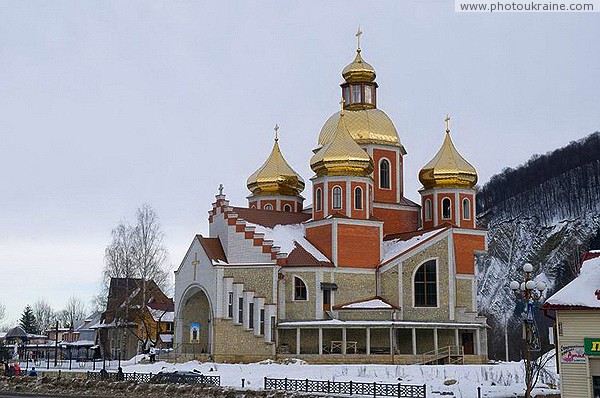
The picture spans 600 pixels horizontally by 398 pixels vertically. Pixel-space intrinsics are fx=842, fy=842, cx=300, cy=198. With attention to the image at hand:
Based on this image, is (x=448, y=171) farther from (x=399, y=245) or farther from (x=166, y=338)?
(x=166, y=338)

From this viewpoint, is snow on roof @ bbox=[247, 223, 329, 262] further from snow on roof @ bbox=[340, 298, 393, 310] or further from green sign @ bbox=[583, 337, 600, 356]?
green sign @ bbox=[583, 337, 600, 356]

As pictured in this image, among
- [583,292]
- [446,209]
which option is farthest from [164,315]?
[583,292]

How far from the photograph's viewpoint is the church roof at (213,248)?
4126cm

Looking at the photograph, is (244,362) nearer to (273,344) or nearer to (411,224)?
(273,344)

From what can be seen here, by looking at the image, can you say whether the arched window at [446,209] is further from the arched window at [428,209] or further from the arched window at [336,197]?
the arched window at [336,197]

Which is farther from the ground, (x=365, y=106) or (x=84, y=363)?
(x=365, y=106)

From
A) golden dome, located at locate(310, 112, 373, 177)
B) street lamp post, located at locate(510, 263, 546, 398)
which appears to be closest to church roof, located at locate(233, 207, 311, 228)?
golden dome, located at locate(310, 112, 373, 177)

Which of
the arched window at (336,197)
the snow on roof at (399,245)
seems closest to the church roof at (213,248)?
the arched window at (336,197)

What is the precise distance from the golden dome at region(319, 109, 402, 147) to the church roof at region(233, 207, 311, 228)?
5122 mm

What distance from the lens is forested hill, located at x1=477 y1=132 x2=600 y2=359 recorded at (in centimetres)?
9512

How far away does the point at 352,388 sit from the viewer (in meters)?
25.0

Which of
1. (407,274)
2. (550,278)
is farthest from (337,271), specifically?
(550,278)

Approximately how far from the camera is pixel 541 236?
A: 106 metres

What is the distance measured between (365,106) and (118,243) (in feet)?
54.7
